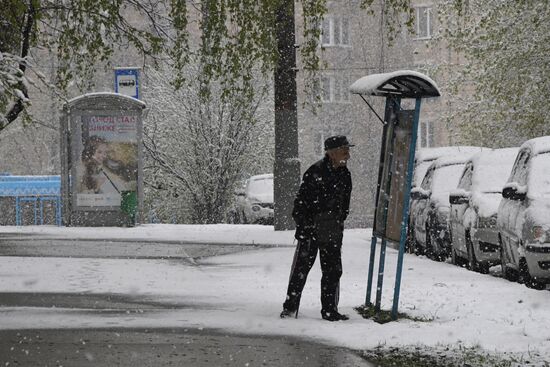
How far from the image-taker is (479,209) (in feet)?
58.6

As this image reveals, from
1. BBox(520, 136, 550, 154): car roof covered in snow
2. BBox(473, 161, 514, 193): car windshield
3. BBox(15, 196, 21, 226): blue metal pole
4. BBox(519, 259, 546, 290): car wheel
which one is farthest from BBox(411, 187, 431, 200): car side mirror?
BBox(15, 196, 21, 226): blue metal pole

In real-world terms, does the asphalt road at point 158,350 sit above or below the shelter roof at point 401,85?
below

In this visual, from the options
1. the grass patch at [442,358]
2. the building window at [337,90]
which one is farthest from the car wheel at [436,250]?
the building window at [337,90]

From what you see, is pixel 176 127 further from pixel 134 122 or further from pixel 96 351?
pixel 96 351

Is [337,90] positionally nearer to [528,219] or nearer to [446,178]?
[446,178]

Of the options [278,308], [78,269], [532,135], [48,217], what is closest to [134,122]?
[48,217]

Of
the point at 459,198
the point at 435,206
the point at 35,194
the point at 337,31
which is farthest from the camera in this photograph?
the point at 337,31

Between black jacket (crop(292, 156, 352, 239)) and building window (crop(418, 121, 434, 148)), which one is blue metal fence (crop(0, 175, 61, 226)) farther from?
building window (crop(418, 121, 434, 148))

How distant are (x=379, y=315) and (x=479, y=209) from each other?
6.73 m

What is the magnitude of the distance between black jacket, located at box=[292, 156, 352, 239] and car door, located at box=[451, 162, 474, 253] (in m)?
7.29

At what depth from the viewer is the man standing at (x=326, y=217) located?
11281mm

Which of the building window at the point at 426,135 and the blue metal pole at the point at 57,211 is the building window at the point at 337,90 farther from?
the blue metal pole at the point at 57,211

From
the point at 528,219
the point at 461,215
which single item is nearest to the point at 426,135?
the point at 461,215

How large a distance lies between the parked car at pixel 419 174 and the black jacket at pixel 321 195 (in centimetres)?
1067
